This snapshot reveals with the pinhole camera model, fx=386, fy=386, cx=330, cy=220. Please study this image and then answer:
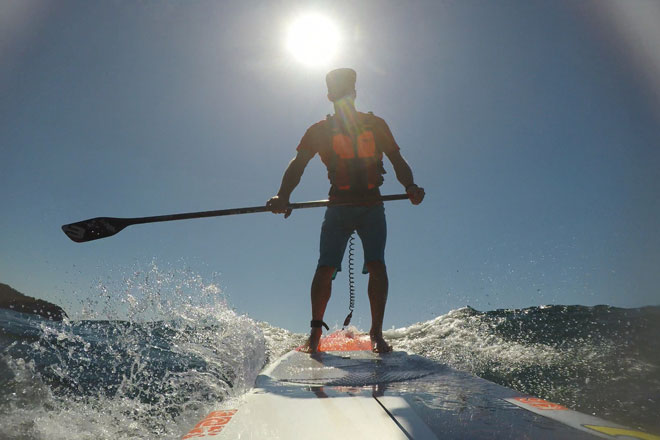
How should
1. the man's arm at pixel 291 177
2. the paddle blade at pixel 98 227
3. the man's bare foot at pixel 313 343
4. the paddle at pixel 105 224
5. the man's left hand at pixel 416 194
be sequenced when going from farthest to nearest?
the paddle blade at pixel 98 227
the paddle at pixel 105 224
the man's arm at pixel 291 177
the man's left hand at pixel 416 194
the man's bare foot at pixel 313 343

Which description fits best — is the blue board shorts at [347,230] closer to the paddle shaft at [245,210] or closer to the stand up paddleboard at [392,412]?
the paddle shaft at [245,210]

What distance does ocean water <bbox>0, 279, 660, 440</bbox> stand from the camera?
87.4 inches

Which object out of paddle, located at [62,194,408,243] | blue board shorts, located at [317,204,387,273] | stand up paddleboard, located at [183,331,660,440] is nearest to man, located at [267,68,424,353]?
blue board shorts, located at [317,204,387,273]

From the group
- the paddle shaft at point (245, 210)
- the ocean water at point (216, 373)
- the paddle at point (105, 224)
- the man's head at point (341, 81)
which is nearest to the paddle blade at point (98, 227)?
the paddle at point (105, 224)

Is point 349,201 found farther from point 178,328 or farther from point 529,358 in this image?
point 178,328

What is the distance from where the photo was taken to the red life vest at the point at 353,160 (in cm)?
352

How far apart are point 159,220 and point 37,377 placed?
5.39 ft

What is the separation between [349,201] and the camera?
11.1ft

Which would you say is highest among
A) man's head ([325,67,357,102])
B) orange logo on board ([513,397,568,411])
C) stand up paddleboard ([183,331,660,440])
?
man's head ([325,67,357,102])

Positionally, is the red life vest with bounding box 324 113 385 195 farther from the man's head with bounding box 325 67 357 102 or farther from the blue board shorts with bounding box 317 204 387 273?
the man's head with bounding box 325 67 357 102

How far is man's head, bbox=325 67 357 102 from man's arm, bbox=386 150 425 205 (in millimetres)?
717

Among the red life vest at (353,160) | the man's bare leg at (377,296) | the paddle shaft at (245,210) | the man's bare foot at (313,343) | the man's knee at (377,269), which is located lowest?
the man's bare foot at (313,343)

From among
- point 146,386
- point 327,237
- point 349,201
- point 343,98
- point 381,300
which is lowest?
point 146,386

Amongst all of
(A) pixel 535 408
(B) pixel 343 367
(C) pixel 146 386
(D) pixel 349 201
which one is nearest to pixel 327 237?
(D) pixel 349 201
